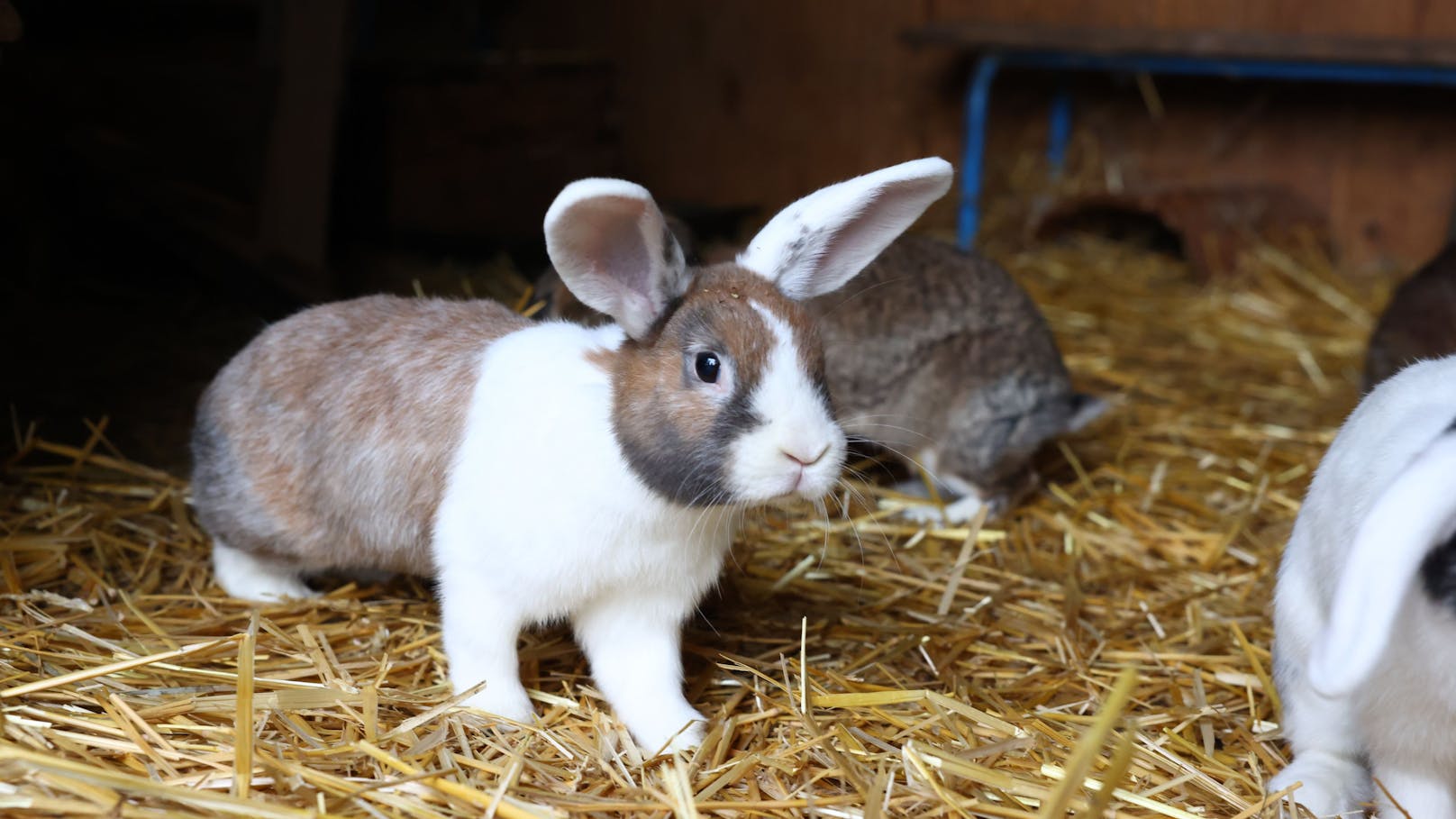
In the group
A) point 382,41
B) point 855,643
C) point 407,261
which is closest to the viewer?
point 855,643

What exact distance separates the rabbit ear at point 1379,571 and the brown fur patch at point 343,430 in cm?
158

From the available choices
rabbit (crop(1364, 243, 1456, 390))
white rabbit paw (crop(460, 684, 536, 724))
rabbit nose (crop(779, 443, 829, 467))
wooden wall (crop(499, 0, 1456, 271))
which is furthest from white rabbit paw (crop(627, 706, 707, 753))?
wooden wall (crop(499, 0, 1456, 271))

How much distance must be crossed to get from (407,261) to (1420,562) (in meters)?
4.95

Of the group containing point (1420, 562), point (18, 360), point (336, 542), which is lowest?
point (18, 360)

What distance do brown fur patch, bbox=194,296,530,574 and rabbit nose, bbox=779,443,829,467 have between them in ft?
2.38

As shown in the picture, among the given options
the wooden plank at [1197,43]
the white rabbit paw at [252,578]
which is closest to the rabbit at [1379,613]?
the white rabbit paw at [252,578]

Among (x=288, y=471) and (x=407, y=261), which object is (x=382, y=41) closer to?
(x=407, y=261)

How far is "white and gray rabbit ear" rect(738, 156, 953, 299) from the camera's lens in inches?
95.0

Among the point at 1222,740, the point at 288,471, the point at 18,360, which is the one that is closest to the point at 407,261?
the point at 18,360

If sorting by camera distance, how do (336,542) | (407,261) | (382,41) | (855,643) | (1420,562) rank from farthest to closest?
(382,41) < (407,261) < (855,643) < (336,542) < (1420,562)

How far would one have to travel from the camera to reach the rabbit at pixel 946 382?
409 centimetres

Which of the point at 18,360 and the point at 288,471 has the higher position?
the point at 288,471

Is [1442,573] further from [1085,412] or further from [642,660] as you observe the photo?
[1085,412]

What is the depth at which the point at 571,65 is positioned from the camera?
6203 mm
